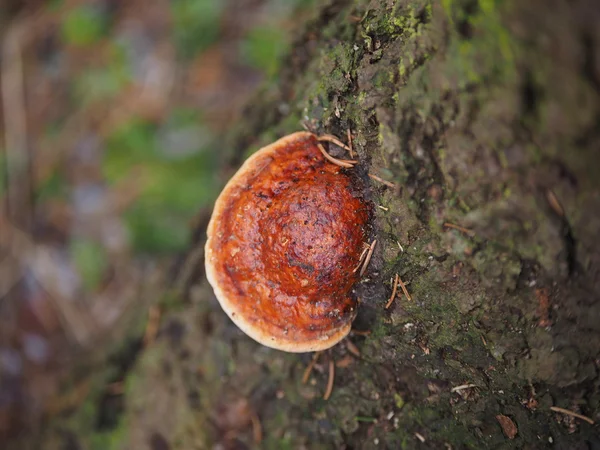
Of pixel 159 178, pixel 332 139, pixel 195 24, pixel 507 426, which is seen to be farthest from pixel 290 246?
pixel 195 24

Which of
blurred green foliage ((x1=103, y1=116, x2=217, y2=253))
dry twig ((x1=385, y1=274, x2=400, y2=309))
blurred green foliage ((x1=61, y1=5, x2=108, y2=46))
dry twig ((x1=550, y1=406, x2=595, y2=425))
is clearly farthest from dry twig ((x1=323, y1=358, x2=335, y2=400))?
blurred green foliage ((x1=61, y1=5, x2=108, y2=46))

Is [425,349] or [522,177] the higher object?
[522,177]

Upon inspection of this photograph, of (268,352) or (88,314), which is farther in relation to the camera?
(88,314)

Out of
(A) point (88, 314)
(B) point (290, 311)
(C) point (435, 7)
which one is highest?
(C) point (435, 7)

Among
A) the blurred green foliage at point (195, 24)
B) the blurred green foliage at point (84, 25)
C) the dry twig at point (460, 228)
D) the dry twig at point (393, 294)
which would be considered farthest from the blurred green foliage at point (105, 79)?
the dry twig at point (460, 228)

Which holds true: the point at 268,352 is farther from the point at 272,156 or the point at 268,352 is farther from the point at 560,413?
the point at 560,413

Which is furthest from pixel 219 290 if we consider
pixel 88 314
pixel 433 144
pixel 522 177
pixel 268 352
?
pixel 88 314

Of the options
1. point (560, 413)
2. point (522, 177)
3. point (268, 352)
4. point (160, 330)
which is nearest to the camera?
point (522, 177)
